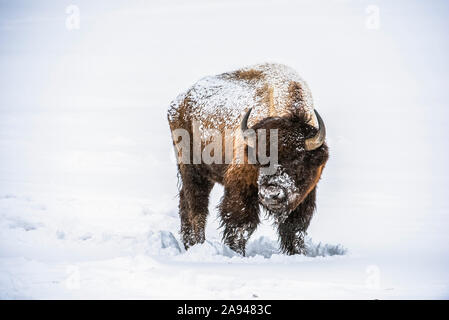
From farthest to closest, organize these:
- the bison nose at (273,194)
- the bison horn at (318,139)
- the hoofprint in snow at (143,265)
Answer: the bison horn at (318,139)
the bison nose at (273,194)
the hoofprint in snow at (143,265)

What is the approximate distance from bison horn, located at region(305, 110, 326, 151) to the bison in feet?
0.04

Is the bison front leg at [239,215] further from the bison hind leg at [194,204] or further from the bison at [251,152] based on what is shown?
the bison hind leg at [194,204]

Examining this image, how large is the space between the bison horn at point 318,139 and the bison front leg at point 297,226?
918 millimetres

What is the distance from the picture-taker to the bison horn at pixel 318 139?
816 cm

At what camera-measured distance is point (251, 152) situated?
8.29 m

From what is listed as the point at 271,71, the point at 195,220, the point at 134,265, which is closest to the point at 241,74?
the point at 271,71

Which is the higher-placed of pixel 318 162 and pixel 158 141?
pixel 318 162

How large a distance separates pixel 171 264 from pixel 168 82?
361 inches

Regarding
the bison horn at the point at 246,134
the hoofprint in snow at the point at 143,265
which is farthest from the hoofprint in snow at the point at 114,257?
the bison horn at the point at 246,134

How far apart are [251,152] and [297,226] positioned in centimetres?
135

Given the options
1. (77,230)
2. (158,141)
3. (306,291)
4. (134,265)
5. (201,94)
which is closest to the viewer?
(306,291)

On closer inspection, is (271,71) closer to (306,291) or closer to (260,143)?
(260,143)

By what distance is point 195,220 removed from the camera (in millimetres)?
10117

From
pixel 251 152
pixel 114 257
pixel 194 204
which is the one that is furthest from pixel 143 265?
pixel 194 204
